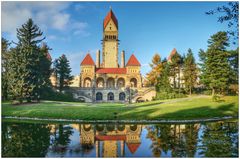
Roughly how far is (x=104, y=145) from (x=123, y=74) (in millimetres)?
50578

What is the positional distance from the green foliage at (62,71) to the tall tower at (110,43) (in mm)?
20687

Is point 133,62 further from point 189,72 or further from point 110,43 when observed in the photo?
point 189,72

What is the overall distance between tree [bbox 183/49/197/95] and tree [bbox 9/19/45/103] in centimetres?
2417

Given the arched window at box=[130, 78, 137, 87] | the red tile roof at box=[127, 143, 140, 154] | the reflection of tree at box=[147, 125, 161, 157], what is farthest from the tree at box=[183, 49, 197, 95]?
the red tile roof at box=[127, 143, 140, 154]

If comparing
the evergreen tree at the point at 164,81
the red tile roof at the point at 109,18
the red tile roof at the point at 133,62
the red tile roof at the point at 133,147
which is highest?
the red tile roof at the point at 109,18

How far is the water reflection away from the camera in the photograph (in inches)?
410

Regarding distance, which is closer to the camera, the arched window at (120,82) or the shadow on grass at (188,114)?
the shadow on grass at (188,114)

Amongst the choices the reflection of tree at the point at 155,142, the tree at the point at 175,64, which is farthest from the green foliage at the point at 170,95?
the reflection of tree at the point at 155,142

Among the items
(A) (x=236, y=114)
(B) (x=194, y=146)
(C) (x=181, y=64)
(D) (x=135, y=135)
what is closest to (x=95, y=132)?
(D) (x=135, y=135)

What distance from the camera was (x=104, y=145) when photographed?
40.0ft

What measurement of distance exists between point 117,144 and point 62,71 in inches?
1512

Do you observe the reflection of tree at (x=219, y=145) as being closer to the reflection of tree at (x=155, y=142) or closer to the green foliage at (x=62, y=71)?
the reflection of tree at (x=155, y=142)

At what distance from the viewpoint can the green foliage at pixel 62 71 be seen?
49000 millimetres

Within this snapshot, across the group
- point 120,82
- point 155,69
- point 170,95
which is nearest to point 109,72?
point 120,82
